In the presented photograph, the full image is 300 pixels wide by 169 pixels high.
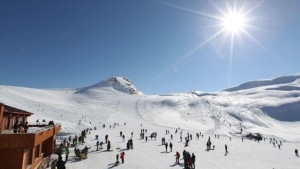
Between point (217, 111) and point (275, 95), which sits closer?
point (217, 111)

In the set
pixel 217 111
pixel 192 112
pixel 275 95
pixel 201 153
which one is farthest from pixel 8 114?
pixel 275 95

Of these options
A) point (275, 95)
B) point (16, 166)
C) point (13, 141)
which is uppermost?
point (275, 95)

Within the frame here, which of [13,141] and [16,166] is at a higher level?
[13,141]

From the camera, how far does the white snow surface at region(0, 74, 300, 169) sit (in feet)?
97.7

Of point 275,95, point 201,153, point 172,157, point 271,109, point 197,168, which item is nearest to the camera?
point 197,168

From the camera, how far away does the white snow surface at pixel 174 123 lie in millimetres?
29781

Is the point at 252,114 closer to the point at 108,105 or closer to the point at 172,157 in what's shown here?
the point at 108,105

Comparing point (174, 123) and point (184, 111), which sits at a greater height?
point (184, 111)

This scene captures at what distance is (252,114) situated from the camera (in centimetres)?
11069

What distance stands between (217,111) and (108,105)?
41.9 metres

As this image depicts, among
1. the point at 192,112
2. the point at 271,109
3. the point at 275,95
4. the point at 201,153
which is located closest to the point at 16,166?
the point at 201,153

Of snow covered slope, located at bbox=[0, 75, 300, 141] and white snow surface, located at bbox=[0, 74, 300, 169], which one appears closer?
white snow surface, located at bbox=[0, 74, 300, 169]

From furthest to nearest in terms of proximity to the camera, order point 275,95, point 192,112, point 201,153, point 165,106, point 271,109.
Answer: point 275,95
point 271,109
point 165,106
point 192,112
point 201,153

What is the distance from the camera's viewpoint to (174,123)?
78.1 metres
